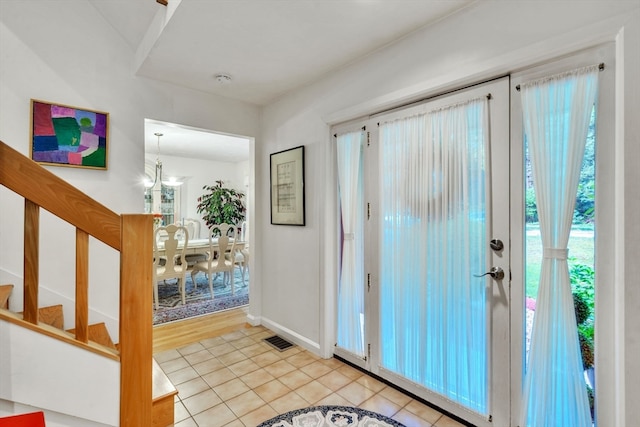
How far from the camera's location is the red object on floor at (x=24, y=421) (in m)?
1.03

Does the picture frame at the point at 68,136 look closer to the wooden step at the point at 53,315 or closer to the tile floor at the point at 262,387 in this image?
the wooden step at the point at 53,315

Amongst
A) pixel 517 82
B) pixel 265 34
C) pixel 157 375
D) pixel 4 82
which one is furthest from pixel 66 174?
pixel 517 82

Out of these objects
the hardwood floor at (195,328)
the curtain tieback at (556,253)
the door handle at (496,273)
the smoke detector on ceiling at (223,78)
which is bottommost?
the hardwood floor at (195,328)

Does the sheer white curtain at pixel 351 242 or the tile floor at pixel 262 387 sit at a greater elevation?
the sheer white curtain at pixel 351 242

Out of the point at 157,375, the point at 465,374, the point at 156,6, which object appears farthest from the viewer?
the point at 156,6

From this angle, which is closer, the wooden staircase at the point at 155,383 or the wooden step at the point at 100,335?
the wooden staircase at the point at 155,383

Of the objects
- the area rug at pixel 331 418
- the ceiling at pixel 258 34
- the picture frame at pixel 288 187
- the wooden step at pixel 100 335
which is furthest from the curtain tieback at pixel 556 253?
the wooden step at pixel 100 335

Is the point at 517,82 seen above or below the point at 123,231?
above

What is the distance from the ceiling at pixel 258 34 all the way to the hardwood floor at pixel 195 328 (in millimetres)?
2566

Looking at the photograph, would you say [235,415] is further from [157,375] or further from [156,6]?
[156,6]

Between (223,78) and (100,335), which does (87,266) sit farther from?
(223,78)

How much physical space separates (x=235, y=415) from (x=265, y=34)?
8.44 feet

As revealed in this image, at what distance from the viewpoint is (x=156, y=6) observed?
223cm

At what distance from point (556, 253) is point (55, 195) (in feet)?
7.56
